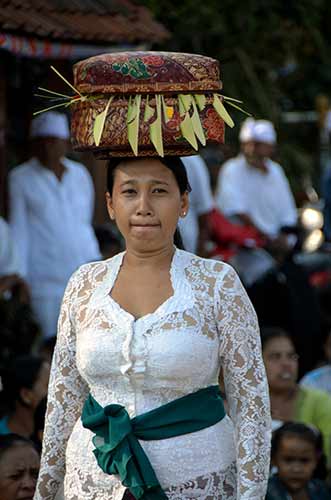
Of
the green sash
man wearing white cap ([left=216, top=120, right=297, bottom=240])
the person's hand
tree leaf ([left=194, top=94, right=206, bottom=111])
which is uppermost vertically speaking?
tree leaf ([left=194, top=94, right=206, bottom=111])

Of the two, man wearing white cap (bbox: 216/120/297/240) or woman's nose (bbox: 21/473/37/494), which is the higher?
man wearing white cap (bbox: 216/120/297/240)

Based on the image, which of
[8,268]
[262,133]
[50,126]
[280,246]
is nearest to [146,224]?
[8,268]

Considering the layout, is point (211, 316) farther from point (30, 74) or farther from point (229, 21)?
point (229, 21)

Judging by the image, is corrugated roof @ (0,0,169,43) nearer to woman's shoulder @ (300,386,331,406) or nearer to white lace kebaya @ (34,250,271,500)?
woman's shoulder @ (300,386,331,406)

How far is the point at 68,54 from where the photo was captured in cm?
859

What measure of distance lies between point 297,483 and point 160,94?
296 cm

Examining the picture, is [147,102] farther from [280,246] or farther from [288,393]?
[280,246]

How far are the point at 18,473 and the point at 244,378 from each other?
5.34 ft

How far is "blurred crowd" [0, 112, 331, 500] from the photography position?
7.05 metres

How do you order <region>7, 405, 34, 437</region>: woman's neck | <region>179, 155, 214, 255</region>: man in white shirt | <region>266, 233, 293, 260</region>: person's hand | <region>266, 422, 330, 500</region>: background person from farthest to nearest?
<region>266, 233, 293, 260</region>: person's hand < <region>179, 155, 214, 255</region>: man in white shirt < <region>7, 405, 34, 437</region>: woman's neck < <region>266, 422, 330, 500</region>: background person

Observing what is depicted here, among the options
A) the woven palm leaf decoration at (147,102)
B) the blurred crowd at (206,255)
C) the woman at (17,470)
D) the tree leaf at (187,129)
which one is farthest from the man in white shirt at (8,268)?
the tree leaf at (187,129)

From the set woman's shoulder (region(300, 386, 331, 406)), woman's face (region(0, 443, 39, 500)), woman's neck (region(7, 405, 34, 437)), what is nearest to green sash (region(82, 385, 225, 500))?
woman's face (region(0, 443, 39, 500))

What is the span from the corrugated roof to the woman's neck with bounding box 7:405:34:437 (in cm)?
200

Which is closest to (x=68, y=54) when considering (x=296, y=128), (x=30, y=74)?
→ (x=30, y=74)
